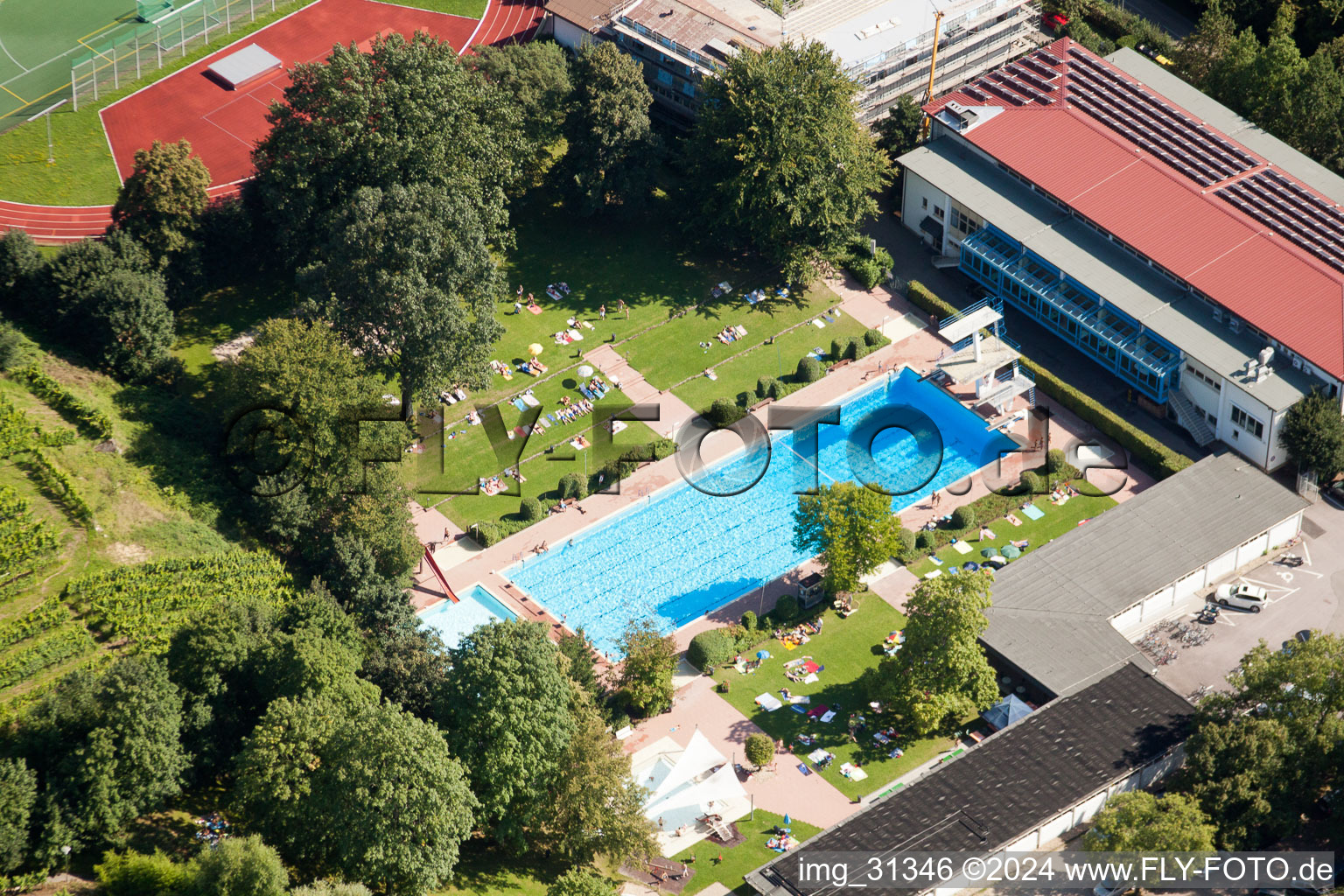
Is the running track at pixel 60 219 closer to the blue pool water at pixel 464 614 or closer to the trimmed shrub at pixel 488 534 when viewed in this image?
the trimmed shrub at pixel 488 534

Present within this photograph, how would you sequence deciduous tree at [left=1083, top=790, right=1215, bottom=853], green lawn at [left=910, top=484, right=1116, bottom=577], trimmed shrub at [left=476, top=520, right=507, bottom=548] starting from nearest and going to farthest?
deciduous tree at [left=1083, top=790, right=1215, bottom=853]
green lawn at [left=910, top=484, right=1116, bottom=577]
trimmed shrub at [left=476, top=520, right=507, bottom=548]

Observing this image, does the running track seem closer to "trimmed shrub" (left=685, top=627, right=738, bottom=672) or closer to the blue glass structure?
"trimmed shrub" (left=685, top=627, right=738, bottom=672)

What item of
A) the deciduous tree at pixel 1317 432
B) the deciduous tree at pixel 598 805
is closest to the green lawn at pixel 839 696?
the deciduous tree at pixel 598 805

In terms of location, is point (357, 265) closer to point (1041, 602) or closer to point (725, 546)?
point (725, 546)

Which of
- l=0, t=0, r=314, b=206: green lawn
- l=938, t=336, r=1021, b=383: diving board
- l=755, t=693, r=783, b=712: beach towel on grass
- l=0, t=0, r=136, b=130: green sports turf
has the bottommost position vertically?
l=755, t=693, r=783, b=712: beach towel on grass

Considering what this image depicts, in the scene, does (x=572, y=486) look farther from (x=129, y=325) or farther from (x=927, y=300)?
(x=927, y=300)

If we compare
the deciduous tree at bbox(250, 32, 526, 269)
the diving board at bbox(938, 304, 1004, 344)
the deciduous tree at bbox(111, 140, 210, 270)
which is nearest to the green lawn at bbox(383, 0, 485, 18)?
the deciduous tree at bbox(250, 32, 526, 269)
